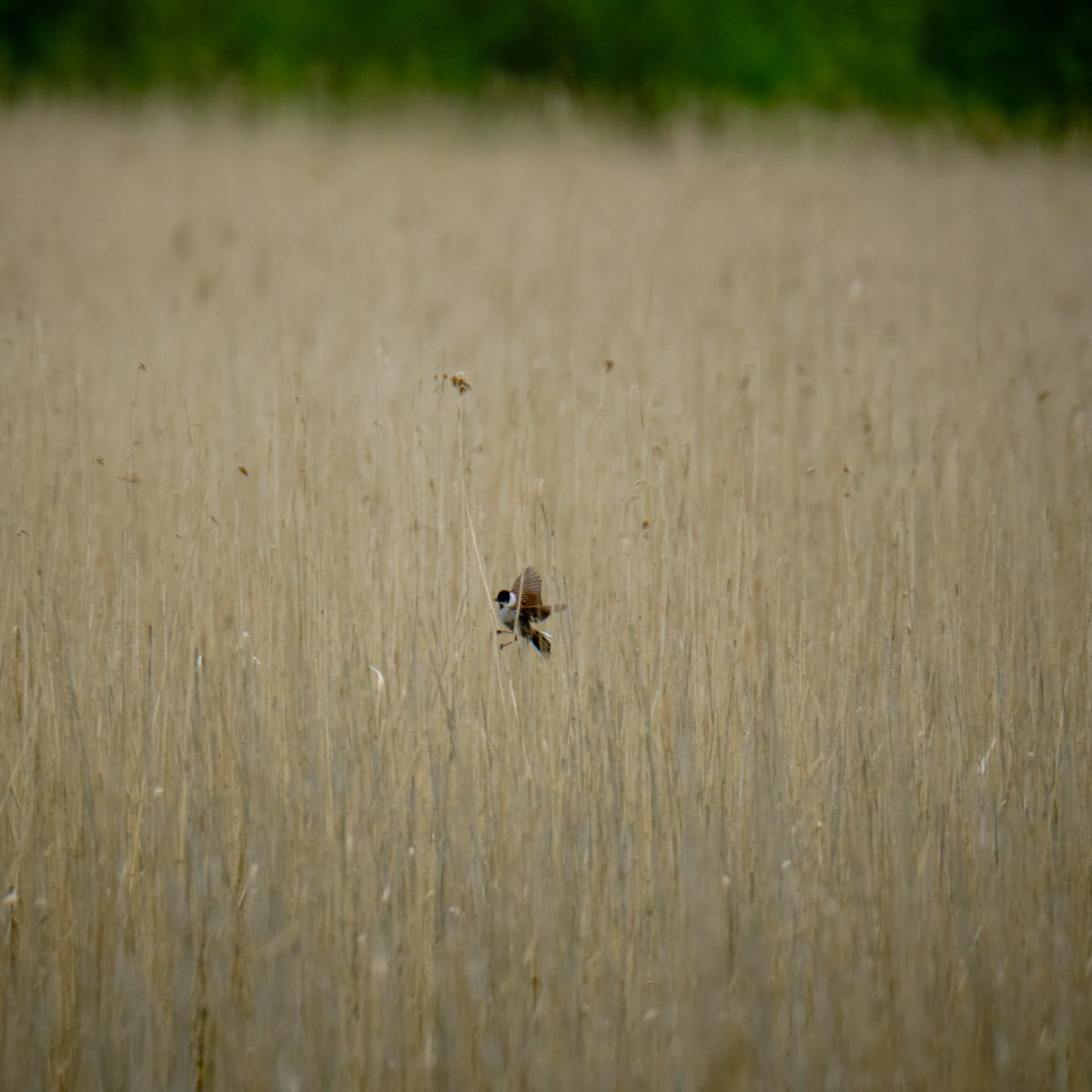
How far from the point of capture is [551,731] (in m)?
1.98

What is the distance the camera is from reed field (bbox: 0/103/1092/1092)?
64.6 inches

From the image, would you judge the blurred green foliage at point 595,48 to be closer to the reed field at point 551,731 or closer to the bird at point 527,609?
the reed field at point 551,731

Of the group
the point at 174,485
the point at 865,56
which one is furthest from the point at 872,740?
the point at 865,56

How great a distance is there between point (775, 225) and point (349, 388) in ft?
10.7

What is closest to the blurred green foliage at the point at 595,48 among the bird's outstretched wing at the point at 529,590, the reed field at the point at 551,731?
the reed field at the point at 551,731

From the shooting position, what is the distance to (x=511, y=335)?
479 centimetres

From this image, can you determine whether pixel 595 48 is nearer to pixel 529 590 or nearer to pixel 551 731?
pixel 529 590

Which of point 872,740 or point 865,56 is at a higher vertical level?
point 865,56

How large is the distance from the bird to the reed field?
7cm

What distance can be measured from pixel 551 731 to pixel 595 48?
976 centimetres

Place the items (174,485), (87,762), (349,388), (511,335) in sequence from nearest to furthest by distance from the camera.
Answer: (87,762) → (174,485) → (349,388) → (511,335)

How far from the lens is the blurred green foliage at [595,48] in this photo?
32.7ft

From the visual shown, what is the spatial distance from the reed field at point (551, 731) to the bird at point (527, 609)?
7 cm

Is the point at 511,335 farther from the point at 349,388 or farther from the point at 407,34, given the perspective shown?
the point at 407,34
